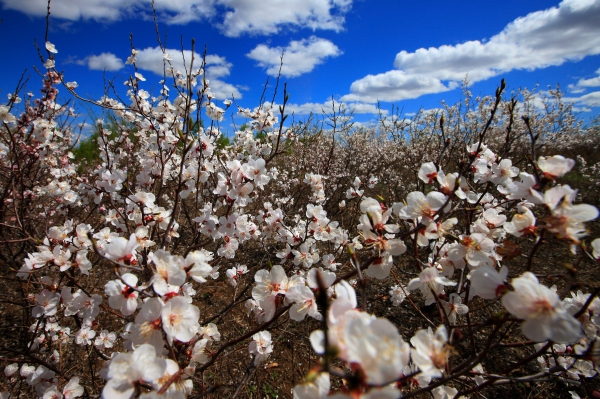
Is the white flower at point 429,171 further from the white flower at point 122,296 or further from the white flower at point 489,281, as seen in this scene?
the white flower at point 122,296

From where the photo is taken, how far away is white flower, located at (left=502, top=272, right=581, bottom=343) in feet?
2.40

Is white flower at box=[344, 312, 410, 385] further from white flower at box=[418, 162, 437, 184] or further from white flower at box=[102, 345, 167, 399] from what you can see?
white flower at box=[418, 162, 437, 184]

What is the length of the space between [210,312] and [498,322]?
3.35 meters

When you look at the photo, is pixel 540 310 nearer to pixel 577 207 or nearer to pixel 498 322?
pixel 498 322

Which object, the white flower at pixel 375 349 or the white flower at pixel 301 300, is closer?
the white flower at pixel 375 349

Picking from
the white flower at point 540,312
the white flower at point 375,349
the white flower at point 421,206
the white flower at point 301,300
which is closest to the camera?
the white flower at point 375,349

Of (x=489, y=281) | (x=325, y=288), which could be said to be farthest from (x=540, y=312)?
(x=325, y=288)

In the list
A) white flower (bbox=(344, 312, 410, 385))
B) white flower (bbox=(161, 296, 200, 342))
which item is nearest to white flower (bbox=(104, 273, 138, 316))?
white flower (bbox=(161, 296, 200, 342))

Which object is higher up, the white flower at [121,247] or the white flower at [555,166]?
the white flower at [555,166]

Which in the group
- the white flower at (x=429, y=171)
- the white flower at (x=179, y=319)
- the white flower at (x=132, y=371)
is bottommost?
the white flower at (x=132, y=371)

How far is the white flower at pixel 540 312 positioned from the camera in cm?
73

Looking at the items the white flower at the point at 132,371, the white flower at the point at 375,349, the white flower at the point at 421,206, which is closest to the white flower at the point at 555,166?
the white flower at the point at 421,206

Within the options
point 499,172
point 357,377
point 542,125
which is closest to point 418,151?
point 542,125

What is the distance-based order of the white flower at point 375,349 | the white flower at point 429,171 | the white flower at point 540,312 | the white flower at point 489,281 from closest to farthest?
1. the white flower at point 375,349
2. the white flower at point 540,312
3. the white flower at point 489,281
4. the white flower at point 429,171
